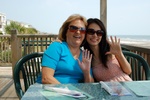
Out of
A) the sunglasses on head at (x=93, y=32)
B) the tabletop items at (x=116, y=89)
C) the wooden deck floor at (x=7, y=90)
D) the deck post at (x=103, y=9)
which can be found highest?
the deck post at (x=103, y=9)

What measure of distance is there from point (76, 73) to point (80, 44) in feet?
0.95

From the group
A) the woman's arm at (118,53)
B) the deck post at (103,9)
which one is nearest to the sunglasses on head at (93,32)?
the woman's arm at (118,53)

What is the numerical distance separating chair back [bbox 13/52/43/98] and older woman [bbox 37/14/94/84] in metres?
0.19

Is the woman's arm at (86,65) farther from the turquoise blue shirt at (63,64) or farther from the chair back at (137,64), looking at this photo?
the chair back at (137,64)

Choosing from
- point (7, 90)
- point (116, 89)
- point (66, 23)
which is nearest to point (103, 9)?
point (66, 23)

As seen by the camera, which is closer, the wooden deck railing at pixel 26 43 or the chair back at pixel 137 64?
the chair back at pixel 137 64

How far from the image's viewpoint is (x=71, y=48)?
1.97 metres

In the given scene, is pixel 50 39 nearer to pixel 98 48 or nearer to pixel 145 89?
pixel 98 48

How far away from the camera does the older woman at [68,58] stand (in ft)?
5.73

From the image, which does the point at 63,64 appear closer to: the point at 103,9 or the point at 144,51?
the point at 144,51

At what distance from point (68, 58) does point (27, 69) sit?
1.55 feet

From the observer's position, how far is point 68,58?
1.86 metres

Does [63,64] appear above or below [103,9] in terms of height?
below

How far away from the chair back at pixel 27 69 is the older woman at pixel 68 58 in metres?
0.19
